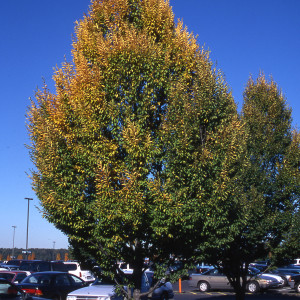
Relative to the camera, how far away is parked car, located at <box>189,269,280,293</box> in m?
27.9

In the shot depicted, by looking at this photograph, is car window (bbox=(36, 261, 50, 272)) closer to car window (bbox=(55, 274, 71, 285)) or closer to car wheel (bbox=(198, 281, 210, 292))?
car window (bbox=(55, 274, 71, 285))

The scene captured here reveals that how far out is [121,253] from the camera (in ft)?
30.1

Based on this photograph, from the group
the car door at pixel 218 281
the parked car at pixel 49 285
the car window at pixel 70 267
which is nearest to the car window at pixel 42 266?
the car window at pixel 70 267

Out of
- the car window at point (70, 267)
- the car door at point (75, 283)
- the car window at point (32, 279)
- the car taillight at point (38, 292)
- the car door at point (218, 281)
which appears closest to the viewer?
the car taillight at point (38, 292)

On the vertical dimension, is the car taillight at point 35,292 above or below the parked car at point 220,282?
above

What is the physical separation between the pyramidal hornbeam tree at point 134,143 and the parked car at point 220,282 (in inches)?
804

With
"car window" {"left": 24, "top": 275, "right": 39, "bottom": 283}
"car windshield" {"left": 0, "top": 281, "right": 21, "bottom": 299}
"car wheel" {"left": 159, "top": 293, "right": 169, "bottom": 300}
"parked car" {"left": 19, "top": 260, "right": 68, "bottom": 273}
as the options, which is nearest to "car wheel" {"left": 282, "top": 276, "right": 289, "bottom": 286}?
"car wheel" {"left": 159, "top": 293, "right": 169, "bottom": 300}

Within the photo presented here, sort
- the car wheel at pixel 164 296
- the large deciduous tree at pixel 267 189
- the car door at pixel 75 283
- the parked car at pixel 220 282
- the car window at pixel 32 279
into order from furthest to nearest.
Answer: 1. the parked car at pixel 220 282
2. the car wheel at pixel 164 296
3. the car door at pixel 75 283
4. the car window at pixel 32 279
5. the large deciduous tree at pixel 267 189

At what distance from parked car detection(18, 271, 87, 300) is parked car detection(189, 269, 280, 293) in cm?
1303

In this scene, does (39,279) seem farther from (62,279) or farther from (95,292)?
(95,292)

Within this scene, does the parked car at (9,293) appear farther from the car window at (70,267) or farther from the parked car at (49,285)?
the car window at (70,267)

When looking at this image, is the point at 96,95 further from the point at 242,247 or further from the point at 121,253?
the point at 242,247

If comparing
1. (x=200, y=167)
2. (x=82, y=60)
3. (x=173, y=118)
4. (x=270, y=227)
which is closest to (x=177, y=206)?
(x=200, y=167)

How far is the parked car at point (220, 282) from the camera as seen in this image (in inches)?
1099
